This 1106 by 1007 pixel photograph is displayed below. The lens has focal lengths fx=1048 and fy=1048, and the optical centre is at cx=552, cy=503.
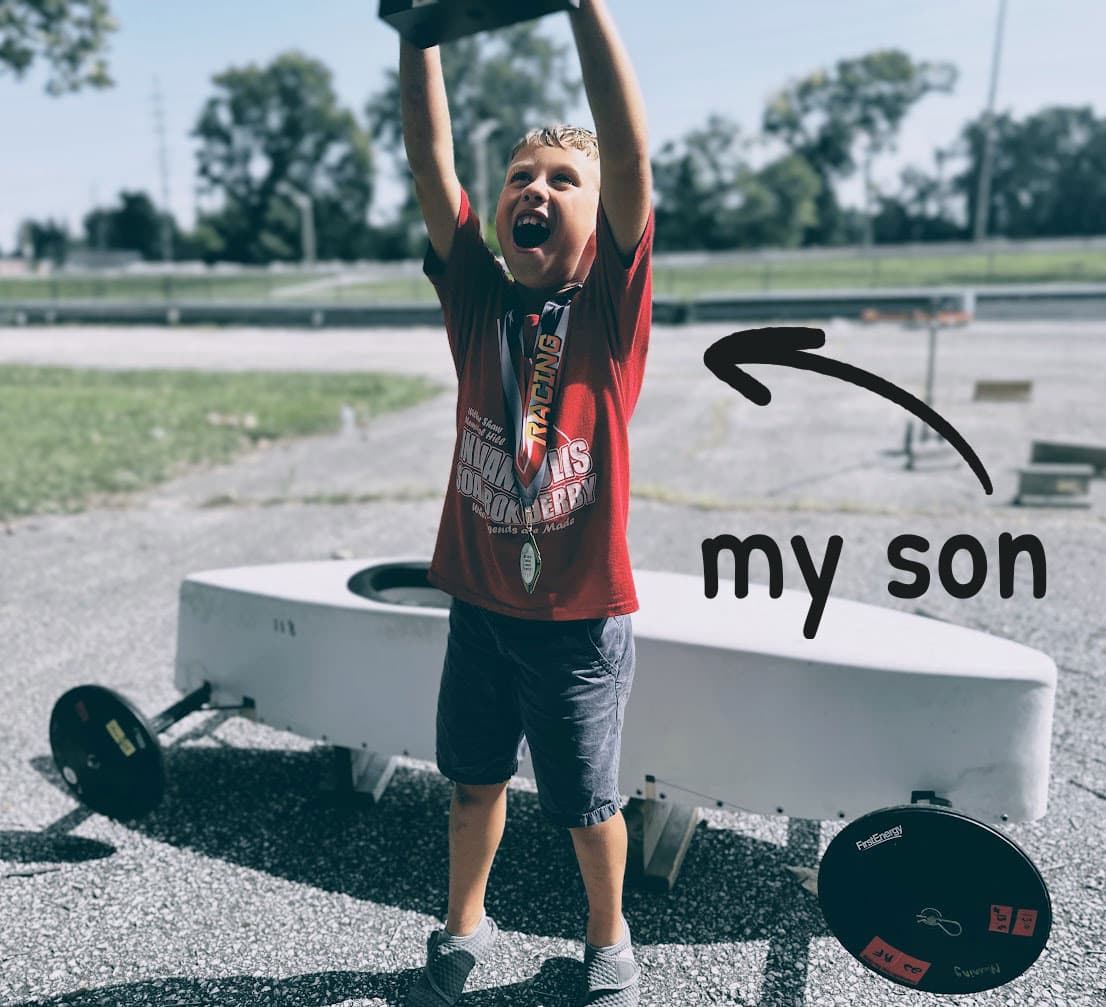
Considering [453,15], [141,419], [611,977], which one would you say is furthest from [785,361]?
[141,419]

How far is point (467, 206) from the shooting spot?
255 cm

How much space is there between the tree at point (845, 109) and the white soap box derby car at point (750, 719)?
289ft

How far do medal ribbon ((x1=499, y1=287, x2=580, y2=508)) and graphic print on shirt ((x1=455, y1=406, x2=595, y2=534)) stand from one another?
0.02 meters

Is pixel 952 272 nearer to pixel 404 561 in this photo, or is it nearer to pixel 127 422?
pixel 127 422

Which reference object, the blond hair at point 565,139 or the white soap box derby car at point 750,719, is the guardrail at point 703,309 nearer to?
the white soap box derby car at point 750,719

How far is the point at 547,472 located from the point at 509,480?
0.10 m

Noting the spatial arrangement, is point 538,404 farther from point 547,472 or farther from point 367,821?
point 367,821

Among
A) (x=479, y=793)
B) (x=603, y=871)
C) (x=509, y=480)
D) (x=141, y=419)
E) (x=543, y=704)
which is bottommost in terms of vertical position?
(x=141, y=419)

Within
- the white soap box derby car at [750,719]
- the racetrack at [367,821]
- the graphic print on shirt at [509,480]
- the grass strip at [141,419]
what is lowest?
the racetrack at [367,821]

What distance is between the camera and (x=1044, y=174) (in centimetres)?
8369

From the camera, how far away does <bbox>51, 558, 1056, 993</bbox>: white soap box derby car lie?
251 centimetres

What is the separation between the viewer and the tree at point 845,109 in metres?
85.6

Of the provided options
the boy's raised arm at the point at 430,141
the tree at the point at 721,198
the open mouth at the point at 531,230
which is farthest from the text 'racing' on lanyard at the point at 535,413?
the tree at the point at 721,198

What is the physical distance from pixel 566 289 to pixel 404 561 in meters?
1.59
